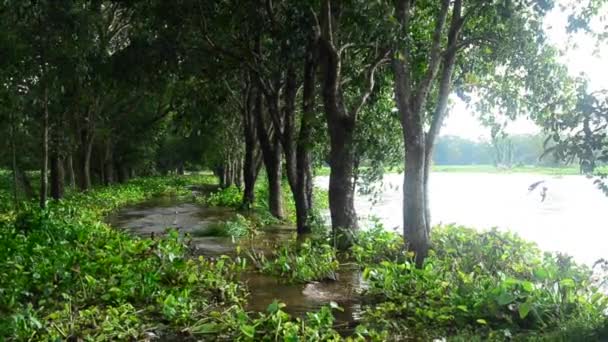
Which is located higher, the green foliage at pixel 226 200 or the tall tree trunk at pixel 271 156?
the tall tree trunk at pixel 271 156

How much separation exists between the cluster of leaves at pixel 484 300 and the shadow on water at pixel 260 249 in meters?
0.38

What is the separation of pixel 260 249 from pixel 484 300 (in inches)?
262

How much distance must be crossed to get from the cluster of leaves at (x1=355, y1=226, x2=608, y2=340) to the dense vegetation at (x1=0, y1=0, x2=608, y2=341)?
1.1 inches

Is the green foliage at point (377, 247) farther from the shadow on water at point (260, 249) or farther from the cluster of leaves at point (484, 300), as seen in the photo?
the cluster of leaves at point (484, 300)

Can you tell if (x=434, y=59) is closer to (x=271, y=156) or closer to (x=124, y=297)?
(x=124, y=297)

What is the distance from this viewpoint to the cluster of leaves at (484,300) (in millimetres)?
5738

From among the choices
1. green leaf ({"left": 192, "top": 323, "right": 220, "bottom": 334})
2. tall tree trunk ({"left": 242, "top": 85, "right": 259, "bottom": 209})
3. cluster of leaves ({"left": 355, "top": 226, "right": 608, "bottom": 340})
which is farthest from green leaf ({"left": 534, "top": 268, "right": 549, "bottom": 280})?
tall tree trunk ({"left": 242, "top": 85, "right": 259, "bottom": 209})

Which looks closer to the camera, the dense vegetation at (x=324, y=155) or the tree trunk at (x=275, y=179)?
the dense vegetation at (x=324, y=155)

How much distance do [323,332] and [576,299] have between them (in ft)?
8.89

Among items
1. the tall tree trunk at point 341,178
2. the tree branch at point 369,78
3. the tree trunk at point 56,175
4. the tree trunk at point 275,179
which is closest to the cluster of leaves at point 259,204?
the tree trunk at point 275,179

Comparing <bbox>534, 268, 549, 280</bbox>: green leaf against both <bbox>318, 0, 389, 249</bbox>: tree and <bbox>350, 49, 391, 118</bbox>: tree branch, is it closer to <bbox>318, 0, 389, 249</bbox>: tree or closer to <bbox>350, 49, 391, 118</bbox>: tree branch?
<bbox>318, 0, 389, 249</bbox>: tree

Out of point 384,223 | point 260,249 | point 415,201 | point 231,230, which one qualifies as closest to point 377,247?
point 415,201

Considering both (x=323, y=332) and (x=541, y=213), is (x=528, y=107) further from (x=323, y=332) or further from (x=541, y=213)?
(x=541, y=213)

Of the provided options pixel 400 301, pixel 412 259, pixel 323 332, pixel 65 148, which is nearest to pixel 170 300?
pixel 323 332
